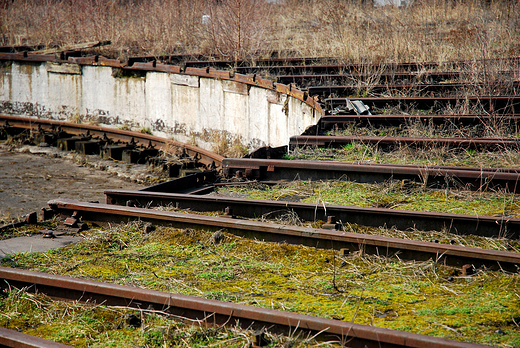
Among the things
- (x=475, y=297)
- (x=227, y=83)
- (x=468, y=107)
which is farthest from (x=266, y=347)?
(x=227, y=83)

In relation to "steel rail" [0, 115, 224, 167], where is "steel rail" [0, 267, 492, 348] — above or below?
below

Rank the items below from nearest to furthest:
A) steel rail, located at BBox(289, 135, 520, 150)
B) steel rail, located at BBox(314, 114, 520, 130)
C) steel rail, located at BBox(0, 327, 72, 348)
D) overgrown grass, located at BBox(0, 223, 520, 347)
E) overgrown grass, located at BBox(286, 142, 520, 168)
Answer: steel rail, located at BBox(0, 327, 72, 348) < overgrown grass, located at BBox(0, 223, 520, 347) < overgrown grass, located at BBox(286, 142, 520, 168) < steel rail, located at BBox(289, 135, 520, 150) < steel rail, located at BBox(314, 114, 520, 130)

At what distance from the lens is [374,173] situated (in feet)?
20.1

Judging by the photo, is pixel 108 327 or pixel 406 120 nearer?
pixel 108 327

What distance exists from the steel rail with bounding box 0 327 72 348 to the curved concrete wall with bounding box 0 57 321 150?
6.68 metres

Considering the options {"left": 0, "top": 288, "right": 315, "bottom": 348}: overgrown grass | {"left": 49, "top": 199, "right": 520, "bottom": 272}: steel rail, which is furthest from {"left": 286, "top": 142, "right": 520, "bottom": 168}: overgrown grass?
{"left": 0, "top": 288, "right": 315, "bottom": 348}: overgrown grass

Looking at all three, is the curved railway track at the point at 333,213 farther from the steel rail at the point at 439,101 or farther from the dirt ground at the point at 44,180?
the dirt ground at the point at 44,180

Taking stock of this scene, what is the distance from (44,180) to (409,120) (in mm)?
7831

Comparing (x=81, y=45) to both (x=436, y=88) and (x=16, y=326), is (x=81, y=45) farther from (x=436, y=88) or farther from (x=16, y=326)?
(x=16, y=326)

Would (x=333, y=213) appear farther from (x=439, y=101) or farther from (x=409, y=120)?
(x=439, y=101)

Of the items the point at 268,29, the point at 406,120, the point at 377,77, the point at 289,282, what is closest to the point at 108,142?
the point at 377,77

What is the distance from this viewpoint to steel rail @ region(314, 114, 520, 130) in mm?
7828

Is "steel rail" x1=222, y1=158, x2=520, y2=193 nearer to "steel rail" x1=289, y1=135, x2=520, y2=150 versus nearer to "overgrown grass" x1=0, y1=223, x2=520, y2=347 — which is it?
"steel rail" x1=289, y1=135, x2=520, y2=150

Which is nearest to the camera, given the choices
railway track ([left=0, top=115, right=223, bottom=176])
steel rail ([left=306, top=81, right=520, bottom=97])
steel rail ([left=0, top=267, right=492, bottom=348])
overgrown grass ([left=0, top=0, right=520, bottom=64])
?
steel rail ([left=0, top=267, right=492, bottom=348])
